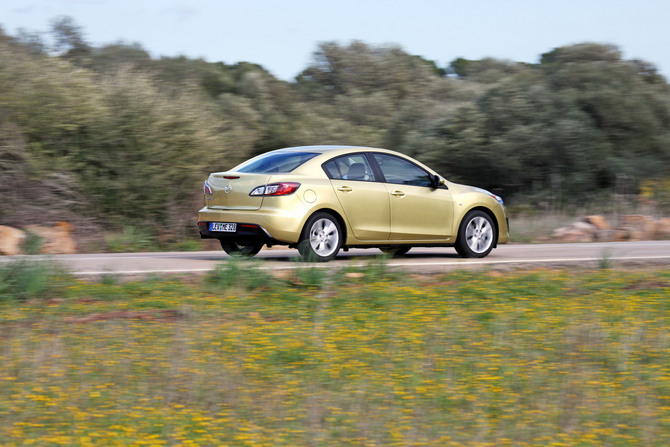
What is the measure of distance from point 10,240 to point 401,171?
6.94m

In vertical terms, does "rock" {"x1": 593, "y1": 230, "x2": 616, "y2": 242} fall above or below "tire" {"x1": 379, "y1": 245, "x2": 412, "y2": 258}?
above

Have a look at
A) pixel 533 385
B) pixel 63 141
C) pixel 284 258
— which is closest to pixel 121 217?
pixel 63 141

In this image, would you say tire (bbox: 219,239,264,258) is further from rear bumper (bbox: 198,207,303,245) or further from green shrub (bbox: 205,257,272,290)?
green shrub (bbox: 205,257,272,290)

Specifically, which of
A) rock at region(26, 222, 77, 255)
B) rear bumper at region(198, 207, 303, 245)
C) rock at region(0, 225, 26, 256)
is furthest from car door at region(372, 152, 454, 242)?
rock at region(26, 222, 77, 255)

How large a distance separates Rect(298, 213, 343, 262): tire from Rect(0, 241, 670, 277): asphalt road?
0.17 m

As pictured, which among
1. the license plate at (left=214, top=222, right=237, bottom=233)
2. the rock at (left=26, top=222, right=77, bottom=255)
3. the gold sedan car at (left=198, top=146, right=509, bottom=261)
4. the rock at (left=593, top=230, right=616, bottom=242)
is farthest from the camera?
the rock at (left=593, top=230, right=616, bottom=242)

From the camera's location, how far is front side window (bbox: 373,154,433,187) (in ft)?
40.0

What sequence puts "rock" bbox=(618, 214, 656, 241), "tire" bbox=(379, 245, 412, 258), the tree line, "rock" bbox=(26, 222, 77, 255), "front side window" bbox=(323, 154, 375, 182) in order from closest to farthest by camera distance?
"front side window" bbox=(323, 154, 375, 182), "tire" bbox=(379, 245, 412, 258), "rock" bbox=(26, 222, 77, 255), the tree line, "rock" bbox=(618, 214, 656, 241)

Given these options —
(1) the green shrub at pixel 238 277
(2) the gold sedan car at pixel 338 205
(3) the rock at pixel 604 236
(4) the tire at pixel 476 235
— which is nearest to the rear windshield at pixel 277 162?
(2) the gold sedan car at pixel 338 205

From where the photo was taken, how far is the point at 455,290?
30.8ft

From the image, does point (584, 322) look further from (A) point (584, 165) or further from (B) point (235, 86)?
(B) point (235, 86)

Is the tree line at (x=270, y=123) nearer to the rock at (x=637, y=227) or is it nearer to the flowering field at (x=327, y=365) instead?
the rock at (x=637, y=227)

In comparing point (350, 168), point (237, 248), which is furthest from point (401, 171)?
point (237, 248)

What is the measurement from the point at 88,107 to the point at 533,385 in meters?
15.5
